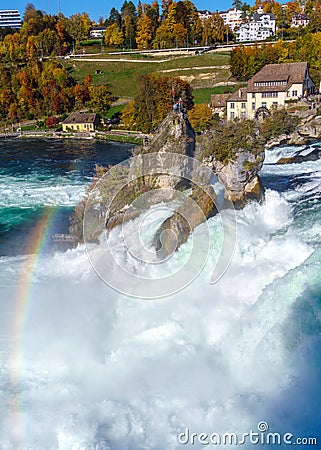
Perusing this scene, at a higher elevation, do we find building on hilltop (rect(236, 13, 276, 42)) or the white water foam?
building on hilltop (rect(236, 13, 276, 42))

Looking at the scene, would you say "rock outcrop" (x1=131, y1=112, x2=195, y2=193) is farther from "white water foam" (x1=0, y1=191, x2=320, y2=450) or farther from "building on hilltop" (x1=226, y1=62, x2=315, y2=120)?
"building on hilltop" (x1=226, y1=62, x2=315, y2=120)

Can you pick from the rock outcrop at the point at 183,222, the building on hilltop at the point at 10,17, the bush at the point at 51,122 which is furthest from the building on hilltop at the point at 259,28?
the building on hilltop at the point at 10,17

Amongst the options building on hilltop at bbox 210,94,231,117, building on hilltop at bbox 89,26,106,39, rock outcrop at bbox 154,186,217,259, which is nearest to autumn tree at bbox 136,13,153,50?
building on hilltop at bbox 89,26,106,39

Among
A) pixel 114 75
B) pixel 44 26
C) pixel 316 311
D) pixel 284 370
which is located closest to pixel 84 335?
pixel 284 370

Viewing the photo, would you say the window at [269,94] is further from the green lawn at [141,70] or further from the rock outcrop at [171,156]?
the rock outcrop at [171,156]

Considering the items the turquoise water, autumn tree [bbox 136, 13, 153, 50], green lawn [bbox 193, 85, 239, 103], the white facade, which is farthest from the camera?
the white facade

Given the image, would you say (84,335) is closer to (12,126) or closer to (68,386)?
(68,386)
